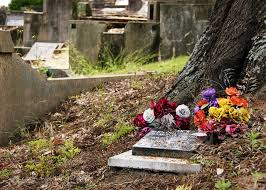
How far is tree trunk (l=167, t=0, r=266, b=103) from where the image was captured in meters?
5.15

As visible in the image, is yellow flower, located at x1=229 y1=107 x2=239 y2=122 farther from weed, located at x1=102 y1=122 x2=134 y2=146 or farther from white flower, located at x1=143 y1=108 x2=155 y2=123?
weed, located at x1=102 y1=122 x2=134 y2=146

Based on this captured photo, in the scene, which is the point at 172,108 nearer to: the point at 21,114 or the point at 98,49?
the point at 21,114

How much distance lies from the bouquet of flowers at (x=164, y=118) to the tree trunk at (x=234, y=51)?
1.67 ft

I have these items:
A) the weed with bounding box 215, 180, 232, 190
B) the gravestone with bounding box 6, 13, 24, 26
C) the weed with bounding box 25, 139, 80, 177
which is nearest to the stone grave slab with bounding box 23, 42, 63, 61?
the weed with bounding box 25, 139, 80, 177

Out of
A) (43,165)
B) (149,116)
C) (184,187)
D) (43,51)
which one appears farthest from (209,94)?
(43,51)

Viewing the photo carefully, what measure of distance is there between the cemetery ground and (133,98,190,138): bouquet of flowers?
29cm

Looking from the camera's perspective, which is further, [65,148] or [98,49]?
[98,49]

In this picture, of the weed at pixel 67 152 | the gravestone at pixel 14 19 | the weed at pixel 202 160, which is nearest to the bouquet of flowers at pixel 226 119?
the weed at pixel 202 160

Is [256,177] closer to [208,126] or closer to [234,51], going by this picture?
[208,126]

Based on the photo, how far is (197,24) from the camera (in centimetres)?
1172

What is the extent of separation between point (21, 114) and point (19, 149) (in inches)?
40.9

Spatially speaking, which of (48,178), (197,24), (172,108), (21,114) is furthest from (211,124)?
(197,24)

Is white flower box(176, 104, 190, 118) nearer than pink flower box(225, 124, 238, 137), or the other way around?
pink flower box(225, 124, 238, 137)

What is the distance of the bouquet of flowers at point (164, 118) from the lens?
5117 millimetres
